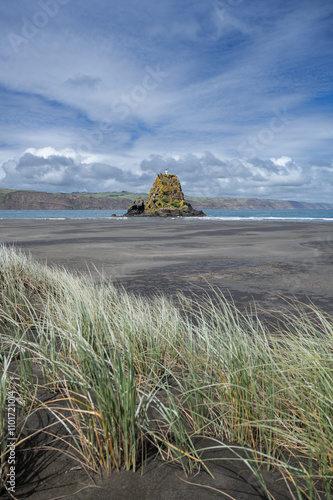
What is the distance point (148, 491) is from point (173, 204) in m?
98.9

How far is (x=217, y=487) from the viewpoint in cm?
175

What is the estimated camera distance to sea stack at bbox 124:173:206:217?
90.7m

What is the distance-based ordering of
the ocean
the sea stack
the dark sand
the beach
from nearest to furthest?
1. the dark sand
2. the beach
3. the ocean
4. the sea stack

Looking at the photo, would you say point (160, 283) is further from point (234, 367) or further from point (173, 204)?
point (173, 204)

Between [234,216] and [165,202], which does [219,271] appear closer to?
[234,216]

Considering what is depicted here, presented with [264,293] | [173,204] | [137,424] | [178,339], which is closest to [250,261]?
[264,293]

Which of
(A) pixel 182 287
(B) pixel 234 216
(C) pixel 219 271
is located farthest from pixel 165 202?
(A) pixel 182 287

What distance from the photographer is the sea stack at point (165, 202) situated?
90.7 metres

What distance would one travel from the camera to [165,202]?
10131cm

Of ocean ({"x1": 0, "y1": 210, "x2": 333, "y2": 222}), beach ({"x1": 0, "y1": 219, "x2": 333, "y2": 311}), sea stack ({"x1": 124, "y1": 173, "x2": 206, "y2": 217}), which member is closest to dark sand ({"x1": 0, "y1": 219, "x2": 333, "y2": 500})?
beach ({"x1": 0, "y1": 219, "x2": 333, "y2": 311})

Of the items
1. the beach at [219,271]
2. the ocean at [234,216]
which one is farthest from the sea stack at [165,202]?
the beach at [219,271]

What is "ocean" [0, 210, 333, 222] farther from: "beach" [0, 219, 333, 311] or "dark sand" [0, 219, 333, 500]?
"dark sand" [0, 219, 333, 500]

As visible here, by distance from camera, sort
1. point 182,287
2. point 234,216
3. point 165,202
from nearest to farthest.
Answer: point 182,287, point 234,216, point 165,202

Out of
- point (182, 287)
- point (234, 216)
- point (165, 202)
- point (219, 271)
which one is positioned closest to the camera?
point (182, 287)
